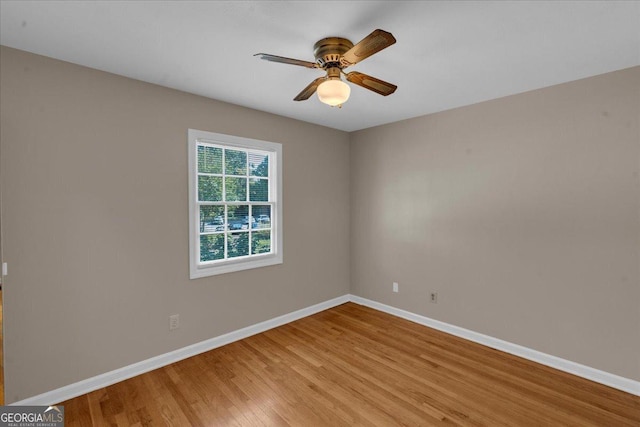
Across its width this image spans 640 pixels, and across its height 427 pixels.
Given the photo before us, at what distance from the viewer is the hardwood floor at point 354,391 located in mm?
2027

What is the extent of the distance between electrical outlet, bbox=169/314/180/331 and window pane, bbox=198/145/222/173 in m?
1.44

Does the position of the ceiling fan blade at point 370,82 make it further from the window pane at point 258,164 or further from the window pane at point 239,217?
the window pane at point 239,217

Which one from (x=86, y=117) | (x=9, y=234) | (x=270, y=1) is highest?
(x=270, y=1)

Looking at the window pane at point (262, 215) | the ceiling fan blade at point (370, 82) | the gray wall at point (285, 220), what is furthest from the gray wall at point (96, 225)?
the ceiling fan blade at point (370, 82)

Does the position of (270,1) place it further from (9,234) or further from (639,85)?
(639,85)

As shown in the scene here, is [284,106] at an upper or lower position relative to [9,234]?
upper

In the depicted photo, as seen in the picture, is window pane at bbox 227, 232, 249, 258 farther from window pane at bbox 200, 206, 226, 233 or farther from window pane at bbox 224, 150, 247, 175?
window pane at bbox 224, 150, 247, 175

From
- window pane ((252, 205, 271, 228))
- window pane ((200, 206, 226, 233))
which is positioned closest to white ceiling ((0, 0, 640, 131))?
window pane ((200, 206, 226, 233))

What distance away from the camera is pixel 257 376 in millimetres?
2514

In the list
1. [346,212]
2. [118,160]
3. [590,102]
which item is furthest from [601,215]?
[118,160]

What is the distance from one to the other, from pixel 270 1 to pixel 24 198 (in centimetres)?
215

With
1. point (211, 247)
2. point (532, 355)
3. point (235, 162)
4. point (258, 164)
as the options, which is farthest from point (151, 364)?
point (532, 355)

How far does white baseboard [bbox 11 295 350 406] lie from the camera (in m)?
2.17

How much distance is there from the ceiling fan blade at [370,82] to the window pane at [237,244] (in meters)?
2.07
